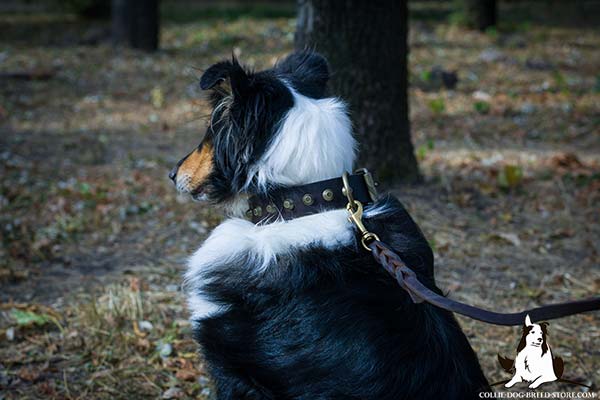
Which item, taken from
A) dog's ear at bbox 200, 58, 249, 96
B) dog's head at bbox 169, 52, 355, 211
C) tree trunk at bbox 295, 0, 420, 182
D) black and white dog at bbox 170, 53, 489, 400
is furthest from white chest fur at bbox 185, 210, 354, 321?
tree trunk at bbox 295, 0, 420, 182

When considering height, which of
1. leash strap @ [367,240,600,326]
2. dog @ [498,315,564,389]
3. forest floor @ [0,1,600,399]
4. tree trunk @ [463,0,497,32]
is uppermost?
leash strap @ [367,240,600,326]

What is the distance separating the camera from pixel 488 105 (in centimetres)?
850

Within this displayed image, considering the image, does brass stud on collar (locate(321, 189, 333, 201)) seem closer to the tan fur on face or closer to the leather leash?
the leather leash

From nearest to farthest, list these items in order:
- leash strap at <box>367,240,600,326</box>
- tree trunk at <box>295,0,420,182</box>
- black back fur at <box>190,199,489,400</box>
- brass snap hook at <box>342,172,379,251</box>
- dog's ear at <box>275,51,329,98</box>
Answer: leash strap at <box>367,240,600,326</box> < black back fur at <box>190,199,489,400</box> < brass snap hook at <box>342,172,379,251</box> < dog's ear at <box>275,51,329,98</box> < tree trunk at <box>295,0,420,182</box>

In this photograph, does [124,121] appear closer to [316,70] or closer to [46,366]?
[46,366]

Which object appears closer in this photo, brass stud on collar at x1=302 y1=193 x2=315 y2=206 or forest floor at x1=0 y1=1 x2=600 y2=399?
brass stud on collar at x1=302 y1=193 x2=315 y2=206

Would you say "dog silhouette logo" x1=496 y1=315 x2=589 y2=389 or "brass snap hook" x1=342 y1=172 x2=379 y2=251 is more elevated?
"brass snap hook" x1=342 y1=172 x2=379 y2=251

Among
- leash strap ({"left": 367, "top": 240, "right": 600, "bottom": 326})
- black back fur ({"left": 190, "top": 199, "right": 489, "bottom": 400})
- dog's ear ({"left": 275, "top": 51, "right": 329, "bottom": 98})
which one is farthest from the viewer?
dog's ear ({"left": 275, "top": 51, "right": 329, "bottom": 98})

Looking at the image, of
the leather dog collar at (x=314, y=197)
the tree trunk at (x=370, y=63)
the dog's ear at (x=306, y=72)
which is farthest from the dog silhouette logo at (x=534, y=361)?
the tree trunk at (x=370, y=63)

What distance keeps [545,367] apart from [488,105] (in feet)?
22.8

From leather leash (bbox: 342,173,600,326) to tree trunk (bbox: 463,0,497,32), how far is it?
12.2m

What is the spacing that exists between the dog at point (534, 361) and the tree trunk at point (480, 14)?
12.6m

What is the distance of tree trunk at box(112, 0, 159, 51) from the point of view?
40.3ft

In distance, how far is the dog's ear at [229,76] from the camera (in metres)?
2.40
